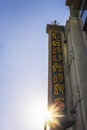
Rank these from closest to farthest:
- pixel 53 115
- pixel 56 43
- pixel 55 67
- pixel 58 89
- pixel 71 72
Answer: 1. pixel 53 115
2. pixel 58 89
3. pixel 71 72
4. pixel 55 67
5. pixel 56 43

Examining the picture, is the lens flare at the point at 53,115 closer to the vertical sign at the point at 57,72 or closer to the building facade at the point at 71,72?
the building facade at the point at 71,72

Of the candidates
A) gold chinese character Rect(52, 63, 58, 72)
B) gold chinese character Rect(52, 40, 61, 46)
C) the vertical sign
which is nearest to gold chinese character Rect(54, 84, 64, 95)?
the vertical sign

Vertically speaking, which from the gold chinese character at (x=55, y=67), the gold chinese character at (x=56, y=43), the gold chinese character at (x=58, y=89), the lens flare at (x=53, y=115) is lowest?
the lens flare at (x=53, y=115)

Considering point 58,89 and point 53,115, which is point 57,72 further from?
point 53,115

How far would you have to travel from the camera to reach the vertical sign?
14336mm

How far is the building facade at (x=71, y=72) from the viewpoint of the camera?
12709 millimetres

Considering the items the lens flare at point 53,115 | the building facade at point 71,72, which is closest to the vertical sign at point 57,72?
the building facade at point 71,72

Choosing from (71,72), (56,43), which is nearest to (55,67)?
(71,72)

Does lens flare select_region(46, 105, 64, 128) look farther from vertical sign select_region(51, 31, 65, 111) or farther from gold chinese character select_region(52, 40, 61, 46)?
gold chinese character select_region(52, 40, 61, 46)

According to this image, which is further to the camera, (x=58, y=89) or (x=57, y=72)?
(x=57, y=72)

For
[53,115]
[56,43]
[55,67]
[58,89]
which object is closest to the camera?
[53,115]

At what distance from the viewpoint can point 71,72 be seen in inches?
642

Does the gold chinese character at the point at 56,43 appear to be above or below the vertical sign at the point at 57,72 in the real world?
above

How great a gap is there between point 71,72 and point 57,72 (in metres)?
1.46
